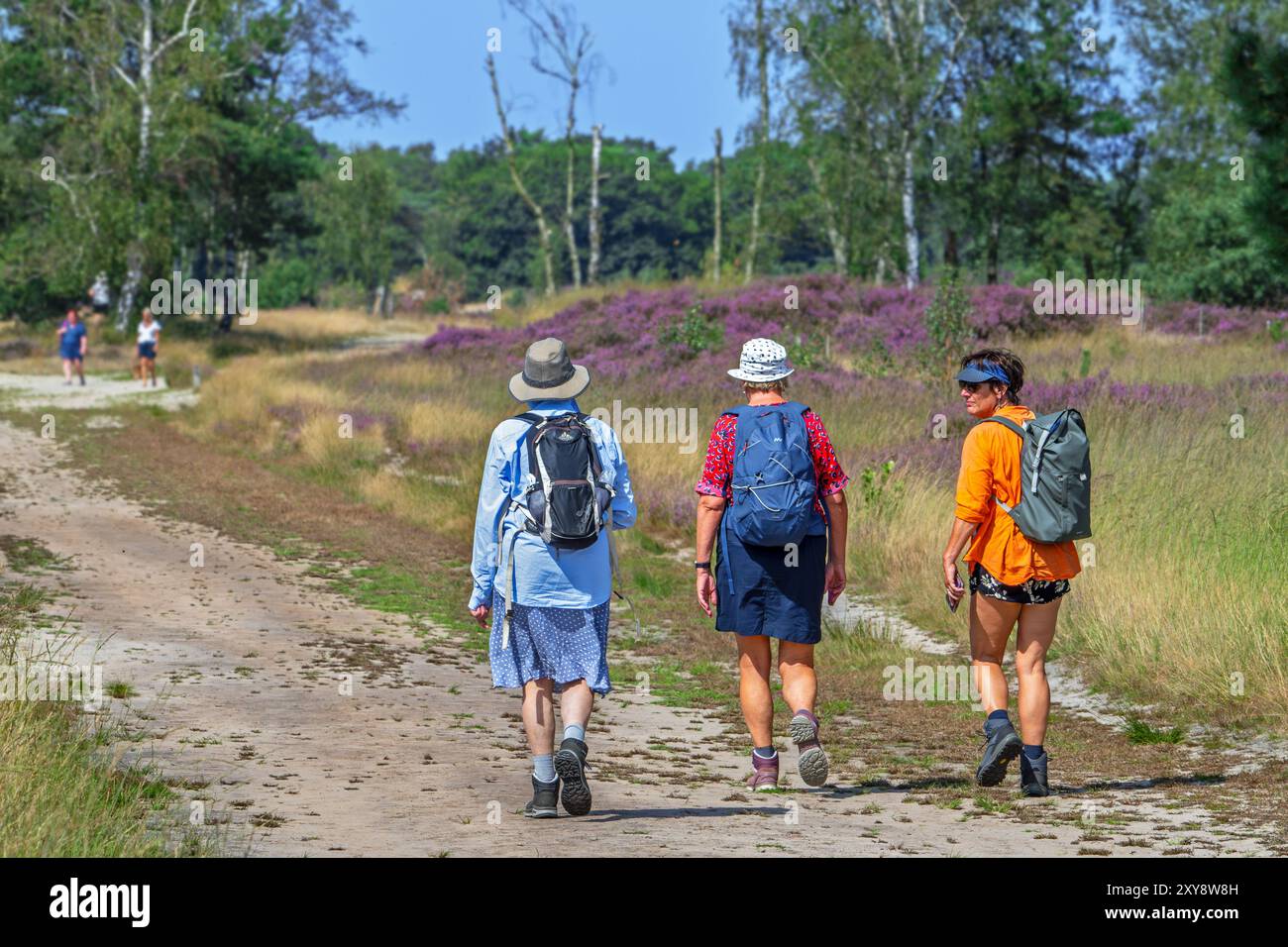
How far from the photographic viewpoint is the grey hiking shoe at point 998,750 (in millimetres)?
6859

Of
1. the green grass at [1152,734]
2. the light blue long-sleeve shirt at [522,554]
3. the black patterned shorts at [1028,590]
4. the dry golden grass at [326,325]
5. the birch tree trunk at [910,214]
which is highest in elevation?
the birch tree trunk at [910,214]

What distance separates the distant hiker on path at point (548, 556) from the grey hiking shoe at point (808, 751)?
98 cm

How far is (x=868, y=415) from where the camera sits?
19.0 m

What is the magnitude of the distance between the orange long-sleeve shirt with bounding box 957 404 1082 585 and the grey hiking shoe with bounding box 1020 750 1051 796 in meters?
0.82

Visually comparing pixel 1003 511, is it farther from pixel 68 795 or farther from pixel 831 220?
pixel 831 220

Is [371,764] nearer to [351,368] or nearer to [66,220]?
[351,368]

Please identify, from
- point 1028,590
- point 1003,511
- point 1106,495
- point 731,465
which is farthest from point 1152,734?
point 1106,495

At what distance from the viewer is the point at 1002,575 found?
683 cm

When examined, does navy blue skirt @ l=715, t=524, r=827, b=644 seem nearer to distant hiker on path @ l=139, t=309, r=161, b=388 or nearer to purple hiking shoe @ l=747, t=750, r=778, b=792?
purple hiking shoe @ l=747, t=750, r=778, b=792

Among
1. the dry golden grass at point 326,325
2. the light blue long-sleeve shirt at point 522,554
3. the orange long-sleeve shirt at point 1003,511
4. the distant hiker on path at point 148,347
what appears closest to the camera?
the light blue long-sleeve shirt at point 522,554

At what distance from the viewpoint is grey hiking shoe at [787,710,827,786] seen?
684 centimetres

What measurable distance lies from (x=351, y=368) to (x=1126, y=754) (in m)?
26.0

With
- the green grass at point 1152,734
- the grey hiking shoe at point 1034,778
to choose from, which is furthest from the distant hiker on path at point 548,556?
the green grass at point 1152,734

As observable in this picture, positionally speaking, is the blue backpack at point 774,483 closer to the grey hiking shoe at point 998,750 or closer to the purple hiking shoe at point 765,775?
the purple hiking shoe at point 765,775
